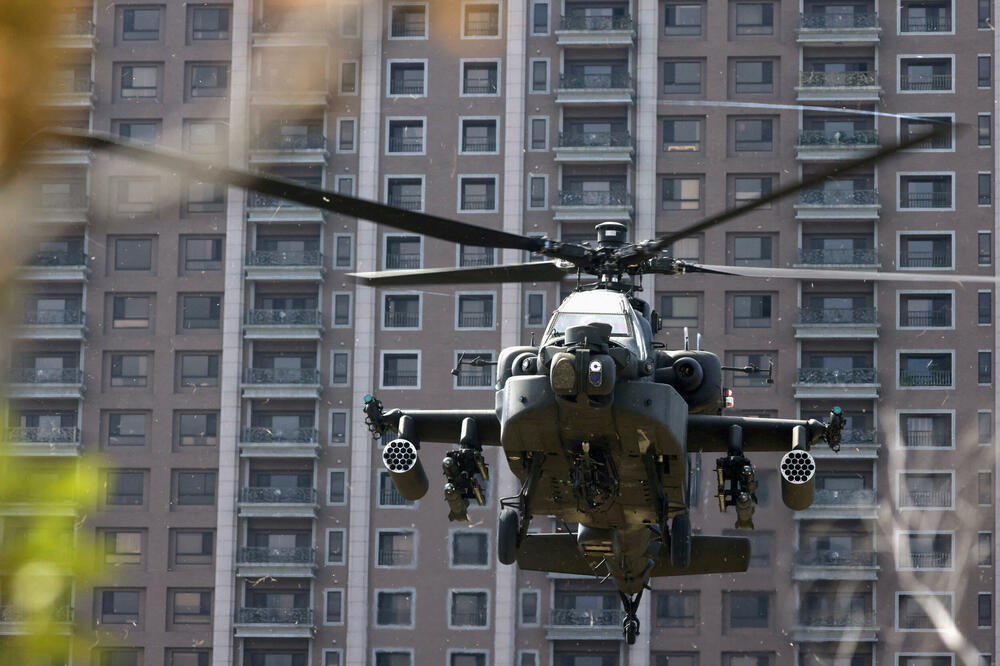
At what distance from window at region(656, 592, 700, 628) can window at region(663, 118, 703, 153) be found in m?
20.6

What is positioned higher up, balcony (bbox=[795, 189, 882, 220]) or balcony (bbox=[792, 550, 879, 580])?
balcony (bbox=[795, 189, 882, 220])

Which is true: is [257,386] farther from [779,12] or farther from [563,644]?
[779,12]

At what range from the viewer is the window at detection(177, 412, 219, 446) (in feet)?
241

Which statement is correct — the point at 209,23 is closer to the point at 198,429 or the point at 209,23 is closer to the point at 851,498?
the point at 198,429

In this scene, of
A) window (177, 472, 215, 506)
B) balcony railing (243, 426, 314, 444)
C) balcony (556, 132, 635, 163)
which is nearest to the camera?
balcony railing (243, 426, 314, 444)

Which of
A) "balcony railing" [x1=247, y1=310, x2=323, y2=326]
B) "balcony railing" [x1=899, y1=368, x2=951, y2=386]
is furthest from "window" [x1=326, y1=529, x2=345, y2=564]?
"balcony railing" [x1=899, y1=368, x2=951, y2=386]

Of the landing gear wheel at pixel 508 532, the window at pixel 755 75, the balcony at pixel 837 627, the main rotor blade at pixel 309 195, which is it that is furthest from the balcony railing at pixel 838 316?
the main rotor blade at pixel 309 195

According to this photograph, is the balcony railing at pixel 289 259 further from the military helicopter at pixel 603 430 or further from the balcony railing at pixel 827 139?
the military helicopter at pixel 603 430

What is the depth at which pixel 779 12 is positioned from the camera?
73.4m

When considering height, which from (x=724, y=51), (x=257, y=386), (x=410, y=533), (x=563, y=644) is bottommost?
(x=563, y=644)

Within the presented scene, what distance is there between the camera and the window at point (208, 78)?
73312mm

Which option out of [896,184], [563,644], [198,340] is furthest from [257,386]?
[896,184]

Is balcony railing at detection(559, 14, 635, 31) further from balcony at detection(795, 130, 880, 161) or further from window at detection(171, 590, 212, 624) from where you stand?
window at detection(171, 590, 212, 624)

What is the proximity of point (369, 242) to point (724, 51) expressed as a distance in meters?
18.9
